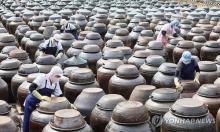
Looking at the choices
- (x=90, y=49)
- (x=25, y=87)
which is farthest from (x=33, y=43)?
(x=25, y=87)

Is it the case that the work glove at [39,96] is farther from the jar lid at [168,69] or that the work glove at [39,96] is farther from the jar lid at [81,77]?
the jar lid at [168,69]

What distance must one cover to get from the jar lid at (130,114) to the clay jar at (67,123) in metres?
0.48

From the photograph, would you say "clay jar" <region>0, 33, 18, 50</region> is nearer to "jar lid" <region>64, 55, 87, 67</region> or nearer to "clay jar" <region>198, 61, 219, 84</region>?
"jar lid" <region>64, 55, 87, 67</region>

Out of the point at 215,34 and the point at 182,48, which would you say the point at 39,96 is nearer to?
the point at 182,48

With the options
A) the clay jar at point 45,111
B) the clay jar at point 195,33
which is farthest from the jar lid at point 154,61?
the clay jar at point 195,33

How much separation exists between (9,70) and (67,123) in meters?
3.99

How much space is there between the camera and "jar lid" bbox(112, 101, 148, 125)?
5.66m

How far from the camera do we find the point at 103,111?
633 cm

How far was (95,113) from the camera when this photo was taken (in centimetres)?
643

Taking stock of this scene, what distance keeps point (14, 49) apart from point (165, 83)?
4322mm

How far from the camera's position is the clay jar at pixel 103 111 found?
20.6ft

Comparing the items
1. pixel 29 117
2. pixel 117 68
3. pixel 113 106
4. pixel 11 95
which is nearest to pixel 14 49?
pixel 11 95

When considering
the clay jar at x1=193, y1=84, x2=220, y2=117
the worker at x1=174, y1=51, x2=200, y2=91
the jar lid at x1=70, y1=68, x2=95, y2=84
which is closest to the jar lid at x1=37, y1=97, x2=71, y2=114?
the jar lid at x1=70, y1=68, x2=95, y2=84

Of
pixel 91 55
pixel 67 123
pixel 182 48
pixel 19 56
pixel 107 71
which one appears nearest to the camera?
pixel 67 123
